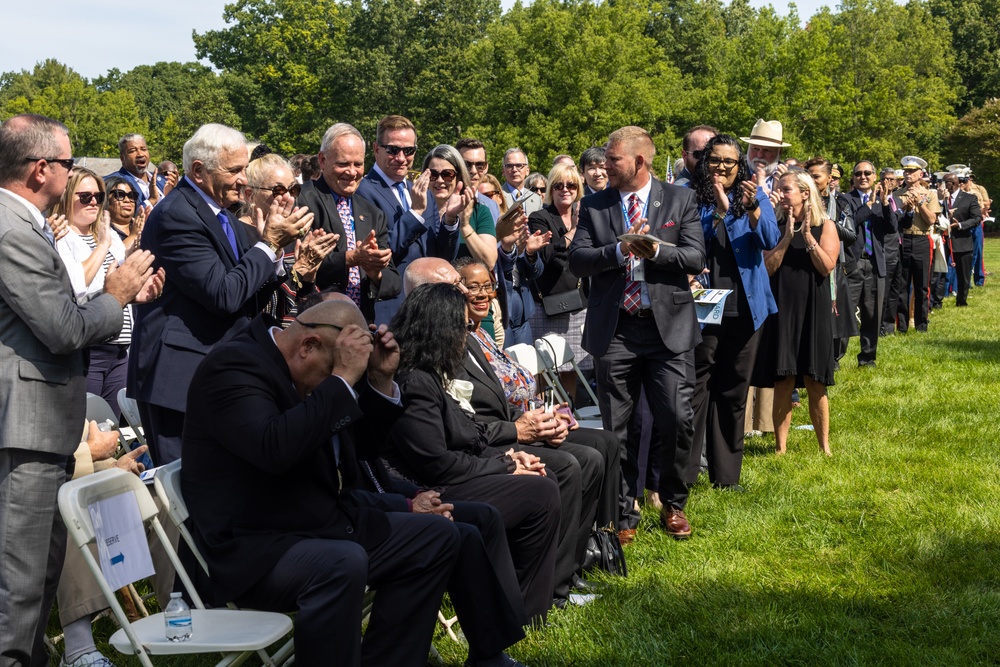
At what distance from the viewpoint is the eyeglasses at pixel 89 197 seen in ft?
20.7

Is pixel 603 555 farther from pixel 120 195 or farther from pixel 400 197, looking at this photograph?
pixel 120 195

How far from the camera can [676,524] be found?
243 inches

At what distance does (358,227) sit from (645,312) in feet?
5.69

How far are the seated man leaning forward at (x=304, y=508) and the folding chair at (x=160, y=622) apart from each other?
0.25 ft

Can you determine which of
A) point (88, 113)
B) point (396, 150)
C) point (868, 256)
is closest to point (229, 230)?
point (396, 150)

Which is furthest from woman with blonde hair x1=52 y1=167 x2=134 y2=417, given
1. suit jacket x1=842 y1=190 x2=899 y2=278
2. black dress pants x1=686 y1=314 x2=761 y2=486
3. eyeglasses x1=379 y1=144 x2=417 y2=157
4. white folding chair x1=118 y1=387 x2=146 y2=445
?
suit jacket x1=842 y1=190 x2=899 y2=278

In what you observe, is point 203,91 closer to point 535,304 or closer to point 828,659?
→ point 535,304

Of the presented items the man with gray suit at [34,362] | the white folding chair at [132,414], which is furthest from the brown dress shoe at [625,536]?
the man with gray suit at [34,362]

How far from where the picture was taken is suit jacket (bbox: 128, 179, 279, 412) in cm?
446

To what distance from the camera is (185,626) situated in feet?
11.3

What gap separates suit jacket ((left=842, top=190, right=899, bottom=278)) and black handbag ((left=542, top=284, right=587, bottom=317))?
5.43 metres

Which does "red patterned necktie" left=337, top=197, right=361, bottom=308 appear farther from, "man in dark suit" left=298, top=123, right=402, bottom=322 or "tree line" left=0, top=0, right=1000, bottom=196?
"tree line" left=0, top=0, right=1000, bottom=196

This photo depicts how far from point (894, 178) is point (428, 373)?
11.4 meters

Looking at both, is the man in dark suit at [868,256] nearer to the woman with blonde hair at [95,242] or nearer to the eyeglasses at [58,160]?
the woman with blonde hair at [95,242]
